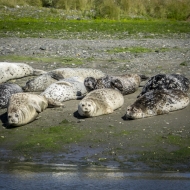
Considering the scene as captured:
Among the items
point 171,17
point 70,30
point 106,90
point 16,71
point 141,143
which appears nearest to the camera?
point 141,143

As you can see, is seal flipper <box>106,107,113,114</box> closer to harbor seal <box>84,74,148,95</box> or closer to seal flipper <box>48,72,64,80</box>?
harbor seal <box>84,74,148,95</box>

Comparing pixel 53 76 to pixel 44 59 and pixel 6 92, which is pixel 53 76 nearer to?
pixel 6 92

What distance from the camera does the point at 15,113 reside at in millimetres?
8516

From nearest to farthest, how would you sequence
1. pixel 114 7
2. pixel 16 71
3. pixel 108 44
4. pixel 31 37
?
pixel 16 71, pixel 108 44, pixel 31 37, pixel 114 7

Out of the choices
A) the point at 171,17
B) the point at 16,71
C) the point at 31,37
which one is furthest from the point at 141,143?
the point at 171,17

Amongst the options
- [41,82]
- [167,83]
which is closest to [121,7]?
[41,82]

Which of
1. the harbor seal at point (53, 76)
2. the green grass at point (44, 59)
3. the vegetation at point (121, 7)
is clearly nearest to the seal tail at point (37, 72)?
the harbor seal at point (53, 76)

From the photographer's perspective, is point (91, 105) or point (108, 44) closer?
point (91, 105)

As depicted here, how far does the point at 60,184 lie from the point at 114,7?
21.8 meters

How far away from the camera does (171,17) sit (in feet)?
98.9

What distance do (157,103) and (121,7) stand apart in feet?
67.1

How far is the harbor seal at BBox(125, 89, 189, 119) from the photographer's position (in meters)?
8.70

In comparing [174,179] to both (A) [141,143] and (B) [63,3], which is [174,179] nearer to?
(A) [141,143]

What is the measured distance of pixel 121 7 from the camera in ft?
94.8
